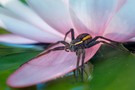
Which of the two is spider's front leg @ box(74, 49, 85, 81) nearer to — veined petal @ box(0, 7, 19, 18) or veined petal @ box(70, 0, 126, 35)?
veined petal @ box(70, 0, 126, 35)

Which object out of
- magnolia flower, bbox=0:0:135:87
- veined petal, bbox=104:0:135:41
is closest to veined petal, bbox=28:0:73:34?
magnolia flower, bbox=0:0:135:87

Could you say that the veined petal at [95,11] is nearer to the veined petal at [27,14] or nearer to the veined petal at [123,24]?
the veined petal at [123,24]

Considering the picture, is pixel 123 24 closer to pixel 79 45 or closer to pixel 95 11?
pixel 95 11

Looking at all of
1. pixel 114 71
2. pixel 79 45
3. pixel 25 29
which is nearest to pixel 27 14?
pixel 25 29

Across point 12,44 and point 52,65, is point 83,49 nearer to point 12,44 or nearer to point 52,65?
point 52,65

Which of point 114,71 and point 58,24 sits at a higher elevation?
point 58,24

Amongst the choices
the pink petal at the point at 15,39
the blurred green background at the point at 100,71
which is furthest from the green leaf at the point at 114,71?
the pink petal at the point at 15,39
